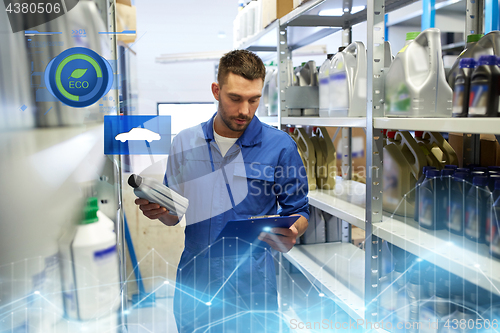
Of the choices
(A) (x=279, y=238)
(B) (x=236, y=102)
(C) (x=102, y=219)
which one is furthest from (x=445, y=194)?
(C) (x=102, y=219)

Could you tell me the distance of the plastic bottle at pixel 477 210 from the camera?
1.04 meters

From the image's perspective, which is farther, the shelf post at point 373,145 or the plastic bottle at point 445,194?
the shelf post at point 373,145

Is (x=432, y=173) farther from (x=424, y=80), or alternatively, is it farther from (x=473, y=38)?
(x=473, y=38)

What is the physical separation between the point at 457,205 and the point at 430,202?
108mm

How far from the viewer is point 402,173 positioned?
4.56 ft

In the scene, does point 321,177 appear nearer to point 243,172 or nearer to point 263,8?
point 243,172

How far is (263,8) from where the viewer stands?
93.1 inches

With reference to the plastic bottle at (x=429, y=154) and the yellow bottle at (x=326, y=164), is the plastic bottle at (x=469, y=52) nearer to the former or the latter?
the plastic bottle at (x=429, y=154)

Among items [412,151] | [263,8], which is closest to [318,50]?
[263,8]

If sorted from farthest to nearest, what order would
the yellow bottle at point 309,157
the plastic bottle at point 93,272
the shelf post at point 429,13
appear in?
the shelf post at point 429,13 < the yellow bottle at point 309,157 < the plastic bottle at point 93,272

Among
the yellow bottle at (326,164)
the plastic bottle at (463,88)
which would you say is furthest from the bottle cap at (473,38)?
the yellow bottle at (326,164)

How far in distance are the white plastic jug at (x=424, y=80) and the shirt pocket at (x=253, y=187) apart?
20.2 inches

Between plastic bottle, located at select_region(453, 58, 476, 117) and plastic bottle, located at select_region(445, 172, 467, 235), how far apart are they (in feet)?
0.69

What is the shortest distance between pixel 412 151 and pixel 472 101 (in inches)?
17.5
